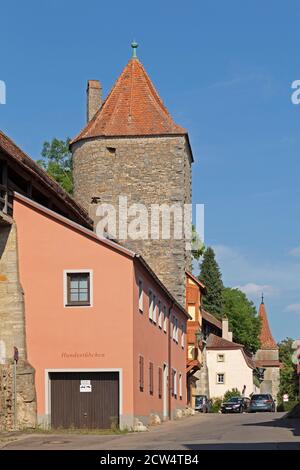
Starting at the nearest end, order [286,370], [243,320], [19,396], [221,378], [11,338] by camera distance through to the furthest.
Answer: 1. [19,396]
2. [11,338]
3. [221,378]
4. [243,320]
5. [286,370]

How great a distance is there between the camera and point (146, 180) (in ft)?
178

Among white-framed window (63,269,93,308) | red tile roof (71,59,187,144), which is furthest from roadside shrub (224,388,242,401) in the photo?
white-framed window (63,269,93,308)

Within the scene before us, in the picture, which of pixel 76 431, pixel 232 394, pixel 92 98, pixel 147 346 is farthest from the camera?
pixel 232 394

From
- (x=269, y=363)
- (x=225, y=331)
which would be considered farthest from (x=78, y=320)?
(x=269, y=363)

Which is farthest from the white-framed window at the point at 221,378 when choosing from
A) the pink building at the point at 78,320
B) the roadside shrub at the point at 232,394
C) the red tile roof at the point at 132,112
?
the pink building at the point at 78,320

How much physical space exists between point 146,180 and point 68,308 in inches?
902

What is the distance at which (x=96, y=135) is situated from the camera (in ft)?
182

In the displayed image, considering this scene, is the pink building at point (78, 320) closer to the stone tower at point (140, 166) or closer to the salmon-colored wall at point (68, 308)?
the salmon-colored wall at point (68, 308)

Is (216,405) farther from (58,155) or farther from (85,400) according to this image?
(85,400)

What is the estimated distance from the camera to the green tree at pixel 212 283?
101444mm

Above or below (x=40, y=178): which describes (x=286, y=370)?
below

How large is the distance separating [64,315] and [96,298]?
4.20 ft

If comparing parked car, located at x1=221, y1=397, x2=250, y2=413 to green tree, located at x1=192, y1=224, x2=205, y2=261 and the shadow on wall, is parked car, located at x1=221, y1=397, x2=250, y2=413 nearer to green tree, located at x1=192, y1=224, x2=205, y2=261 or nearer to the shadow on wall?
green tree, located at x1=192, y1=224, x2=205, y2=261
